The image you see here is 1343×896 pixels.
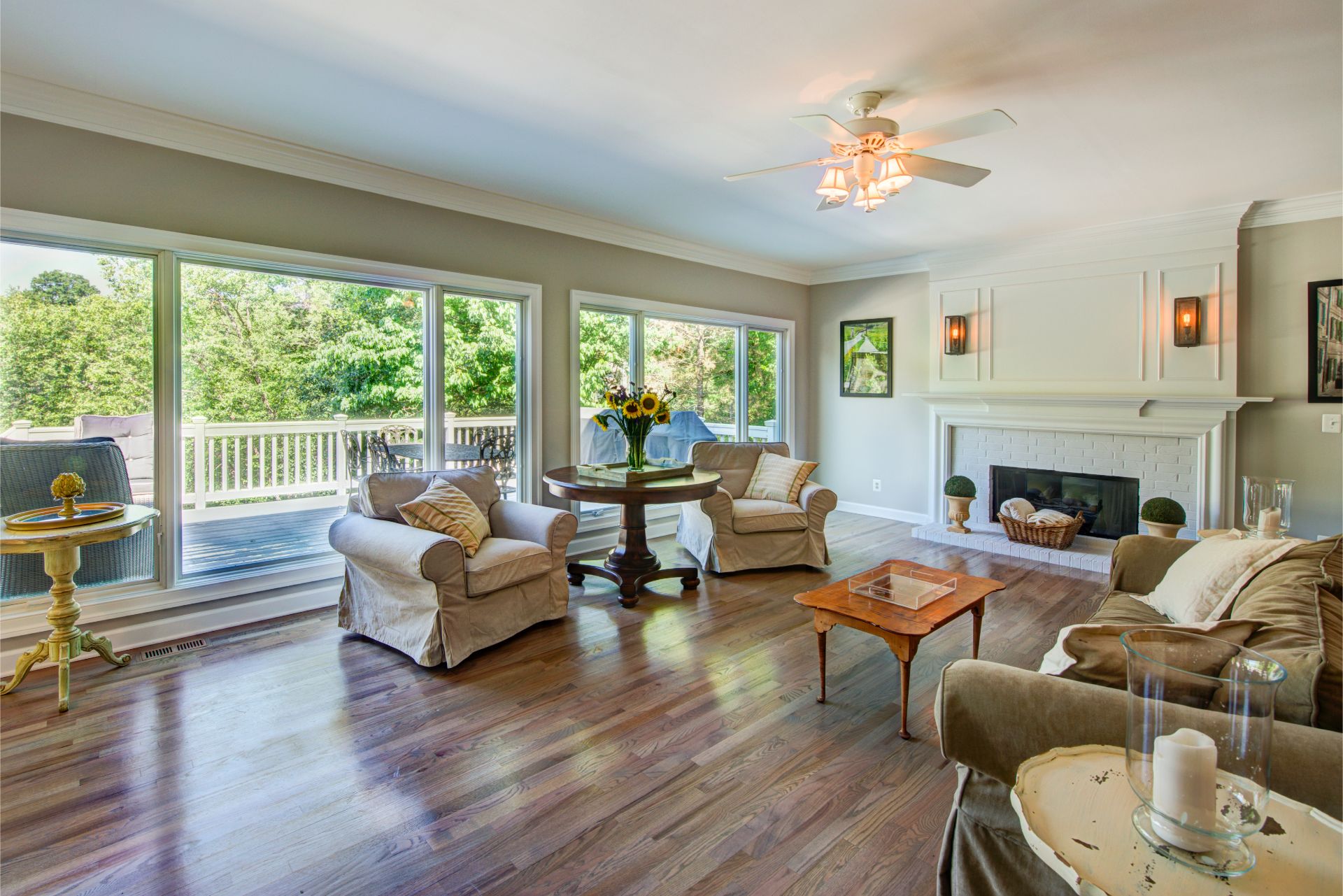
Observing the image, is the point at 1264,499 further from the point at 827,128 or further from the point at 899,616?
the point at 827,128

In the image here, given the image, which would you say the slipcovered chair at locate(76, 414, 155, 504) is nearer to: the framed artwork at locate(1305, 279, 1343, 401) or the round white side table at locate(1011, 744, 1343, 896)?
the round white side table at locate(1011, 744, 1343, 896)

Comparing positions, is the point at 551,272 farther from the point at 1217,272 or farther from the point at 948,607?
the point at 1217,272

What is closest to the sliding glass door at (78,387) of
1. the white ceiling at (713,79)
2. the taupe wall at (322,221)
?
the taupe wall at (322,221)

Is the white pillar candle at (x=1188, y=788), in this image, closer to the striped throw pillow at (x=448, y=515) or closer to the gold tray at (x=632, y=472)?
the striped throw pillow at (x=448, y=515)

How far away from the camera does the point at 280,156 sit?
349 centimetres

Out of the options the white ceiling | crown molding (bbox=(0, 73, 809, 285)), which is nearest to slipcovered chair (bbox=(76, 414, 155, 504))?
crown molding (bbox=(0, 73, 809, 285))

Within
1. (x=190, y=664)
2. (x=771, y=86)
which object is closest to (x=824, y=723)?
(x=771, y=86)

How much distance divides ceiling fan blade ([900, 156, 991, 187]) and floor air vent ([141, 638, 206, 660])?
13.5 feet

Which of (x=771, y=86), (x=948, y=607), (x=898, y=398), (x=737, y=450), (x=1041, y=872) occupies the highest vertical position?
(x=771, y=86)

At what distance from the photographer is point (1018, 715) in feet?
4.69

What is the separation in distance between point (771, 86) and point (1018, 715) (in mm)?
2571

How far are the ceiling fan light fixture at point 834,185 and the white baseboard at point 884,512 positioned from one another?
376 cm

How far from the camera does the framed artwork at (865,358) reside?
21.5 ft

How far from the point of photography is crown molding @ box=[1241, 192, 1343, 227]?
167 inches
